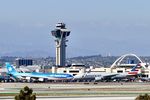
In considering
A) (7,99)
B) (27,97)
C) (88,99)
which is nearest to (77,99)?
(88,99)

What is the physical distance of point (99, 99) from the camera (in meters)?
79.1

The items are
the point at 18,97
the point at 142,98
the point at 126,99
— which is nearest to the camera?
the point at 142,98

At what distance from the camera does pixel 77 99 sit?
259ft

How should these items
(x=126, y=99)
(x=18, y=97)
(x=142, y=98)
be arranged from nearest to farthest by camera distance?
(x=142, y=98)
(x=18, y=97)
(x=126, y=99)

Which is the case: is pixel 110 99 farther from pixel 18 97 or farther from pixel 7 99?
pixel 18 97

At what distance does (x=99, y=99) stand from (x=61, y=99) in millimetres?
4632

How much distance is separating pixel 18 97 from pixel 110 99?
27.3 metres

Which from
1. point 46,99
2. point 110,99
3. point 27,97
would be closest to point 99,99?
point 110,99

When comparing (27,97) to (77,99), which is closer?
(27,97)

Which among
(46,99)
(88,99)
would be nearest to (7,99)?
(46,99)

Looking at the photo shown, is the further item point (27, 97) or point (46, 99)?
point (46, 99)

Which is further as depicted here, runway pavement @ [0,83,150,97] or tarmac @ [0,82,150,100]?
runway pavement @ [0,83,150,97]

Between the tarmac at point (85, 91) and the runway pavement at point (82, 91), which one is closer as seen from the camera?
the tarmac at point (85, 91)

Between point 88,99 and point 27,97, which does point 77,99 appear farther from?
point 27,97
